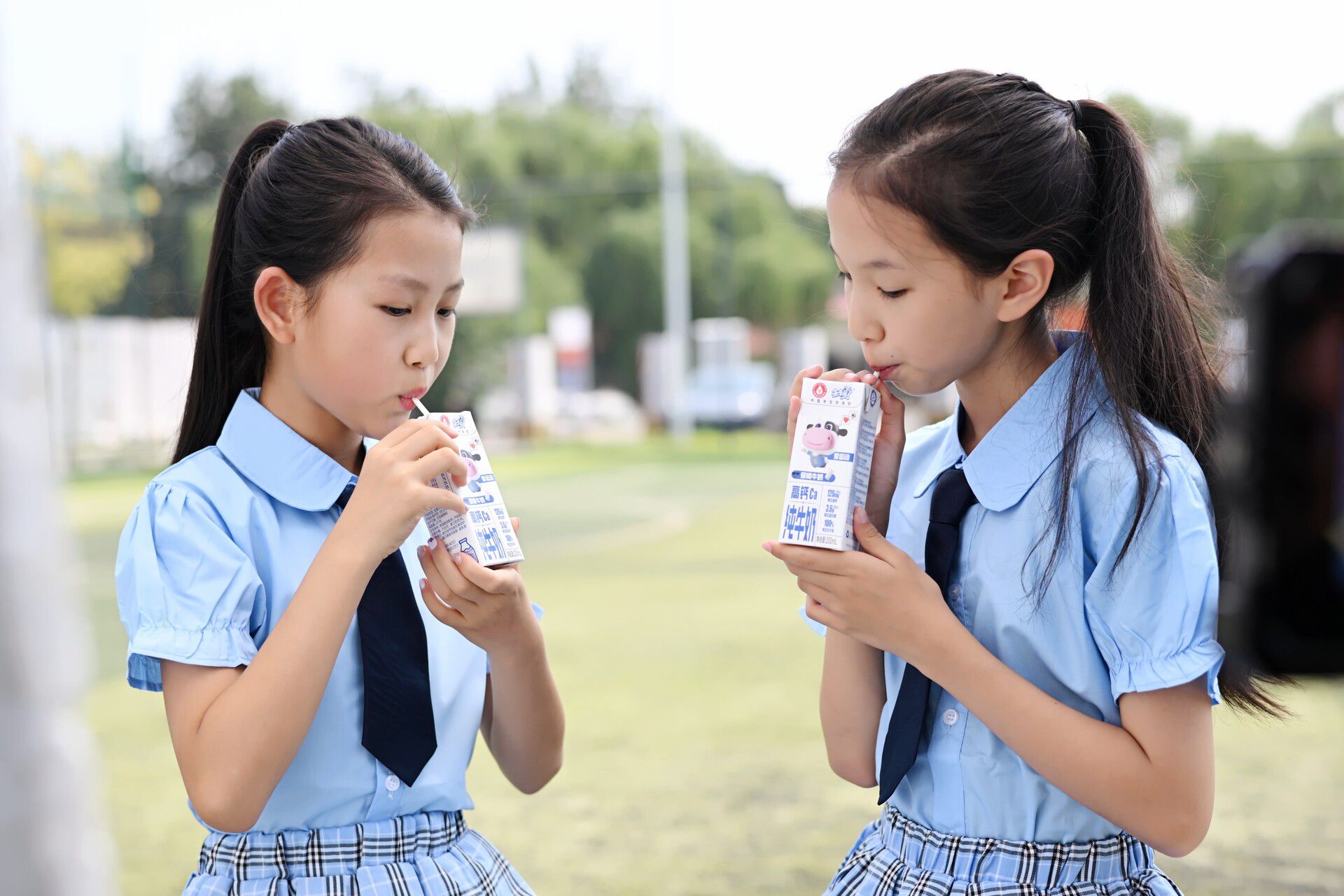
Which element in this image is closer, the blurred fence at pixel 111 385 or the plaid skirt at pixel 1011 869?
the plaid skirt at pixel 1011 869

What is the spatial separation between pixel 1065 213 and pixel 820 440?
0.40 metres

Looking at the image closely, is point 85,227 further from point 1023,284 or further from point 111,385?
point 1023,284

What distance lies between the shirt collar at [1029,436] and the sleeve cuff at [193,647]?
88cm

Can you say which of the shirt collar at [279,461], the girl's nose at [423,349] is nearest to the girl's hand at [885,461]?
→ the girl's nose at [423,349]

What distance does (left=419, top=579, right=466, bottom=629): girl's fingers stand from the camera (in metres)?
1.55

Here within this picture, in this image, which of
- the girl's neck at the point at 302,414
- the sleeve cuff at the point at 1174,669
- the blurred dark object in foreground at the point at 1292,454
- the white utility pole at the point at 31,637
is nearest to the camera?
the blurred dark object in foreground at the point at 1292,454

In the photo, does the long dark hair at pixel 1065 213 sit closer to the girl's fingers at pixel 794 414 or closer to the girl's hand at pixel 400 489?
the girl's fingers at pixel 794 414

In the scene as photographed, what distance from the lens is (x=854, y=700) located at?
5.18 feet

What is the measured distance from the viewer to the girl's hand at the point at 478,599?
1.49m

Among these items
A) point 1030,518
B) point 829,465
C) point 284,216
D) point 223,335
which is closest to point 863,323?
point 829,465

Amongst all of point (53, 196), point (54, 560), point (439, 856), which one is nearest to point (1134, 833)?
point (439, 856)

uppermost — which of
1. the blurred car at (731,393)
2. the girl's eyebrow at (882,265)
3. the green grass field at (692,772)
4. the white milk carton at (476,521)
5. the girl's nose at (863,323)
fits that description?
the girl's eyebrow at (882,265)

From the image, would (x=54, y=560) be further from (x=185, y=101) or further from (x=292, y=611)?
(x=185, y=101)

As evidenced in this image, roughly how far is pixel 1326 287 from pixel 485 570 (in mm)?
1134
